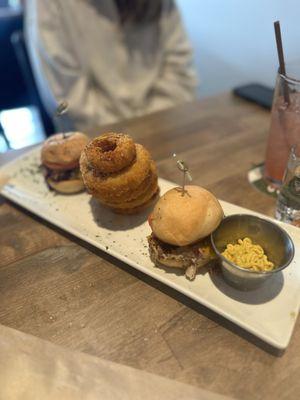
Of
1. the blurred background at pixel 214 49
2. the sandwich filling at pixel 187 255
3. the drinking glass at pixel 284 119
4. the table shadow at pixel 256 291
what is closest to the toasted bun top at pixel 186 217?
the sandwich filling at pixel 187 255

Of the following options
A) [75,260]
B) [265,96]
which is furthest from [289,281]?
[265,96]

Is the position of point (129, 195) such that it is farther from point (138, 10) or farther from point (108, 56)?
point (138, 10)

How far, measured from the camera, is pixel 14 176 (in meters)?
1.33

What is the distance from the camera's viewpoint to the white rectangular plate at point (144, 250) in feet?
2.53

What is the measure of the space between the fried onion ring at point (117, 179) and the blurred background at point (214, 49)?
1.25 meters

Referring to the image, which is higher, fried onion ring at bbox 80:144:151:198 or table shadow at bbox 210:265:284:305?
fried onion ring at bbox 80:144:151:198

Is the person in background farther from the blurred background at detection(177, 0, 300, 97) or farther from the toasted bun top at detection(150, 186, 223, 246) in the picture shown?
the toasted bun top at detection(150, 186, 223, 246)

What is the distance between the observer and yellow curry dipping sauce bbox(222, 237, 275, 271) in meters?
0.83

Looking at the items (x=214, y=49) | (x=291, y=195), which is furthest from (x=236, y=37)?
(x=291, y=195)

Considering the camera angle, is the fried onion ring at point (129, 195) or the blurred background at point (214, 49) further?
the blurred background at point (214, 49)

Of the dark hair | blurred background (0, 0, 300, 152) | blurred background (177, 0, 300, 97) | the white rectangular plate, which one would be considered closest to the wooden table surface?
the white rectangular plate

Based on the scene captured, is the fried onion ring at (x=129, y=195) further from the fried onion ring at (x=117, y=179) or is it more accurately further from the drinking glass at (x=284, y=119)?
the drinking glass at (x=284, y=119)

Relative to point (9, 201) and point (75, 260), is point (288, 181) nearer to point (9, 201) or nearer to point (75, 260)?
point (75, 260)

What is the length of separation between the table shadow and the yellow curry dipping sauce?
5 centimetres
